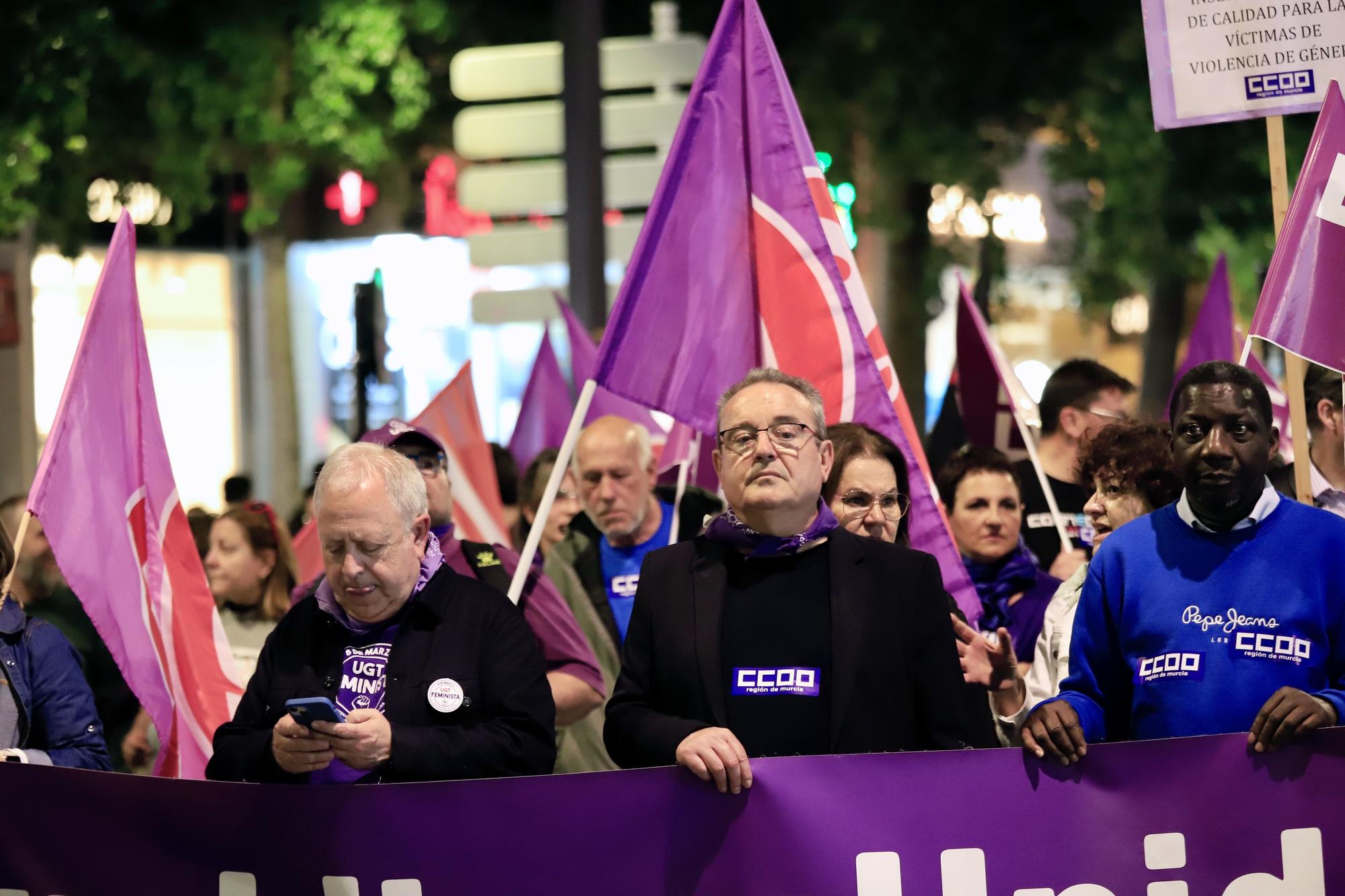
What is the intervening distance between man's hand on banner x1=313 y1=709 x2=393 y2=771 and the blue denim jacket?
1.16 m

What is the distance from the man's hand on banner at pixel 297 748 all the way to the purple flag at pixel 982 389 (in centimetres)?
487

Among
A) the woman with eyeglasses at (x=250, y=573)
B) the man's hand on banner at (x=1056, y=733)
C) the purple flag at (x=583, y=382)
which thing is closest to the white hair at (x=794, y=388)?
the man's hand on banner at (x=1056, y=733)

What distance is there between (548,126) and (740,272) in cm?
702

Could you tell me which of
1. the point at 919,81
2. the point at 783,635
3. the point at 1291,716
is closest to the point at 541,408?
the point at 783,635

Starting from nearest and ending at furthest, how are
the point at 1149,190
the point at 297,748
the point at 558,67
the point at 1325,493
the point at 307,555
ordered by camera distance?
the point at 297,748
the point at 1325,493
the point at 307,555
the point at 558,67
the point at 1149,190

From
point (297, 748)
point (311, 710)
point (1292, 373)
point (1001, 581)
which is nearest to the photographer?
point (311, 710)

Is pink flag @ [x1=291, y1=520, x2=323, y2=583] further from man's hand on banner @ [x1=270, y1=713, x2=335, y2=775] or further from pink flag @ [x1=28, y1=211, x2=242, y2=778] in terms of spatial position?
man's hand on banner @ [x1=270, y1=713, x2=335, y2=775]

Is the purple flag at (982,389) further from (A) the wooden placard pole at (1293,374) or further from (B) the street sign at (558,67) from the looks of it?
(B) the street sign at (558,67)

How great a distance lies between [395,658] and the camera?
4.30 meters

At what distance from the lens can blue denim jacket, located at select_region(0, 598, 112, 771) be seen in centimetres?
491

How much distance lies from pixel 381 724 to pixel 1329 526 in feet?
6.93

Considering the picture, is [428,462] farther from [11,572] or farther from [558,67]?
[558,67]

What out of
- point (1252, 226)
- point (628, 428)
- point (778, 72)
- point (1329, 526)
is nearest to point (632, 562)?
point (628, 428)

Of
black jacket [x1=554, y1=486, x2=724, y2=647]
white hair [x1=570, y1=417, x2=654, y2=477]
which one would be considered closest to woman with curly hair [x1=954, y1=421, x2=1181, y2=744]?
black jacket [x1=554, y1=486, x2=724, y2=647]
